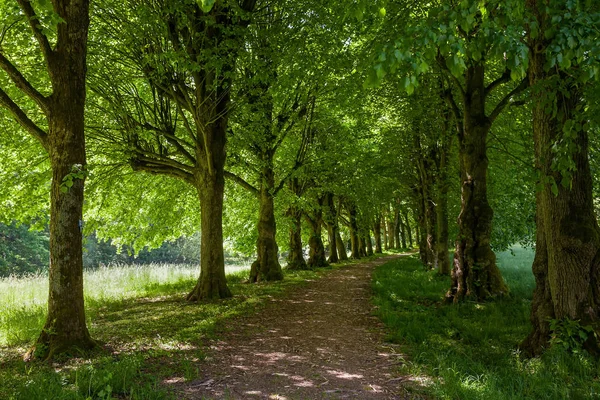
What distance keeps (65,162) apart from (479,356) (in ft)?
22.0

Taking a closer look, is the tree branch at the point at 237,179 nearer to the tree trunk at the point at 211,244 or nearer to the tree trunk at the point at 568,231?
the tree trunk at the point at 211,244

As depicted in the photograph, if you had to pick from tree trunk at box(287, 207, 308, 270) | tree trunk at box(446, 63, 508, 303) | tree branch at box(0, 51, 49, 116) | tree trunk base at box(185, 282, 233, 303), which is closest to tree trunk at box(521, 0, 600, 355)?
tree trunk at box(446, 63, 508, 303)

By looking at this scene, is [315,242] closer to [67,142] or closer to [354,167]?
[354,167]

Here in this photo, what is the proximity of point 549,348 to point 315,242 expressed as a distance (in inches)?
761

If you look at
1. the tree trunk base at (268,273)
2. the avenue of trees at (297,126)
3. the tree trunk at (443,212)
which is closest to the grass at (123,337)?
the avenue of trees at (297,126)

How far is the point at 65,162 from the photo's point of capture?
20.6 feet

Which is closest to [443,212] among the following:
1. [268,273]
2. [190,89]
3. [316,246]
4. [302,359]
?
[268,273]

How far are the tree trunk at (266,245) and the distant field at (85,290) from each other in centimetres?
277

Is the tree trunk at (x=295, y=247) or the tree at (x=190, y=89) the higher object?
the tree at (x=190, y=89)

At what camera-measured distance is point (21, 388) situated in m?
4.29

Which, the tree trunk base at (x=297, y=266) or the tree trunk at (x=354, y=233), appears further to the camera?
the tree trunk at (x=354, y=233)

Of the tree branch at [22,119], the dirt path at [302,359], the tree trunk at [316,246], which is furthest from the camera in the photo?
the tree trunk at [316,246]

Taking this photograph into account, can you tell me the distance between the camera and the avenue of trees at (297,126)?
170 inches

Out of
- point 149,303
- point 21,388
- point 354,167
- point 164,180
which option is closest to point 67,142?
point 21,388
